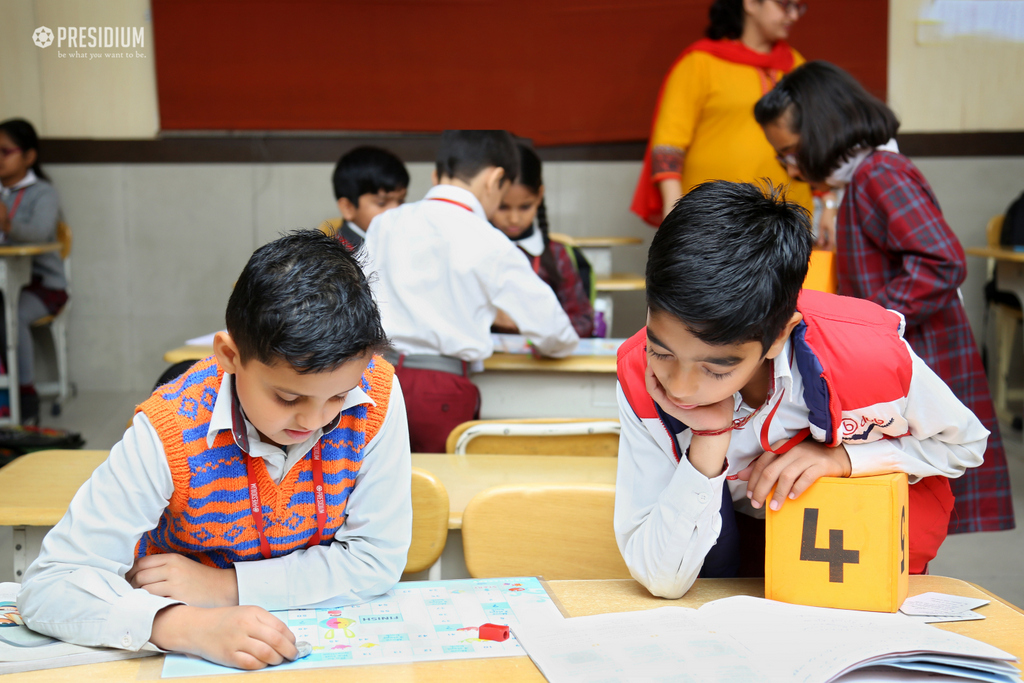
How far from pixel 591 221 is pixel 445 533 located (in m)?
3.69

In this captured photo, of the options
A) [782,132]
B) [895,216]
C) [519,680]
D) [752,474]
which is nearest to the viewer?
[519,680]

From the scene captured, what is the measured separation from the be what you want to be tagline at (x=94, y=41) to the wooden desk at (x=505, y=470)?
2.63 m

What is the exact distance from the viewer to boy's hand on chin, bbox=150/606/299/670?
82cm

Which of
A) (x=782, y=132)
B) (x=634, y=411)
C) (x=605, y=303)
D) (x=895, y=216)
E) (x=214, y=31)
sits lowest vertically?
(x=605, y=303)

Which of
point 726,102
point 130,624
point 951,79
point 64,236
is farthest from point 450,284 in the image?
point 951,79

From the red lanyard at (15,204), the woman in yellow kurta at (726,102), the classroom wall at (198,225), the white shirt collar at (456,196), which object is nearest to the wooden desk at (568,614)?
the white shirt collar at (456,196)

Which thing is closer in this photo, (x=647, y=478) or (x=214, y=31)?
(x=647, y=478)

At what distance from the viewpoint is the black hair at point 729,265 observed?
0.89 meters

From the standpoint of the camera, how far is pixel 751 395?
109 centimetres

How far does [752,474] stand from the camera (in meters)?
1.02

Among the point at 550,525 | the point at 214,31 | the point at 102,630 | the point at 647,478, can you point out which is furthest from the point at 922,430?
the point at 214,31

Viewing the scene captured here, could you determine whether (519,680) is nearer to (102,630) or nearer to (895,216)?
(102,630)

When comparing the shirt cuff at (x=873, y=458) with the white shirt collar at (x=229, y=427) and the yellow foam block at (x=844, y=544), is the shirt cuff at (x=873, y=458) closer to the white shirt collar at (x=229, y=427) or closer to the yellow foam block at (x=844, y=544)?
the yellow foam block at (x=844, y=544)

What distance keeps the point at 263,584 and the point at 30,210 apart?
3.93 metres
